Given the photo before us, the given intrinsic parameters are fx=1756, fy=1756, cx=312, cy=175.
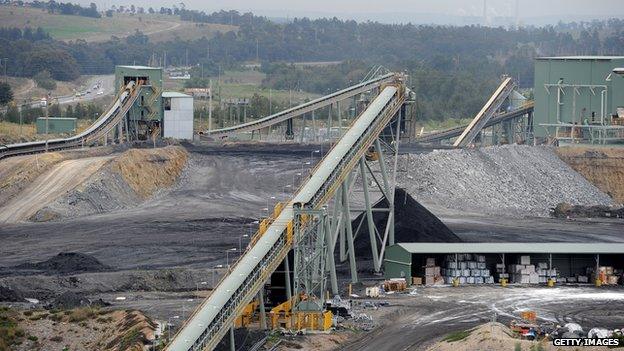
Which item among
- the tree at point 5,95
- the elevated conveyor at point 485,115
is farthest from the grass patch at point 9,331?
the tree at point 5,95

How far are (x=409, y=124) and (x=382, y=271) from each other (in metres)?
11.7

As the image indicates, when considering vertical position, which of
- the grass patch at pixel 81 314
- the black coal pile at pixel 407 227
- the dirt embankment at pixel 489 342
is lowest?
the grass patch at pixel 81 314

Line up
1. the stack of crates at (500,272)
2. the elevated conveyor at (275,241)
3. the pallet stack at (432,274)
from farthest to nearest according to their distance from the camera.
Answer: the stack of crates at (500,272)
the pallet stack at (432,274)
the elevated conveyor at (275,241)

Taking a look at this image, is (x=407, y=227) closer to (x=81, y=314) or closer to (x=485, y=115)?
(x=81, y=314)

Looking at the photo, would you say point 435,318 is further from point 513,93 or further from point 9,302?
point 513,93

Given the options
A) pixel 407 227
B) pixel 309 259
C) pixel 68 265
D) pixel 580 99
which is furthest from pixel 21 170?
pixel 580 99

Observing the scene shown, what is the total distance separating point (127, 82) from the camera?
129000 mm

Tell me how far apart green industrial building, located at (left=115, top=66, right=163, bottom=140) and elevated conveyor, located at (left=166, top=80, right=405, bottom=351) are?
38000mm

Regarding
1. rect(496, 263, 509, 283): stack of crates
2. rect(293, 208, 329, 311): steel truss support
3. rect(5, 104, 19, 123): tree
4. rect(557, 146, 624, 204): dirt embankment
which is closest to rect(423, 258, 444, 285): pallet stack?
rect(496, 263, 509, 283): stack of crates

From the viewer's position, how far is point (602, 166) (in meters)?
132

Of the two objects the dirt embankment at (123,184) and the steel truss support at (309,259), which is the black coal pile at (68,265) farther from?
the dirt embankment at (123,184)

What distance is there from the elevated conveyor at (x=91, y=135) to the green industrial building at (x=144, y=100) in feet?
2.52

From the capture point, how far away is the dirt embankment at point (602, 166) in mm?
130875

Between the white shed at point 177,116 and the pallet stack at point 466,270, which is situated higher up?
the white shed at point 177,116
